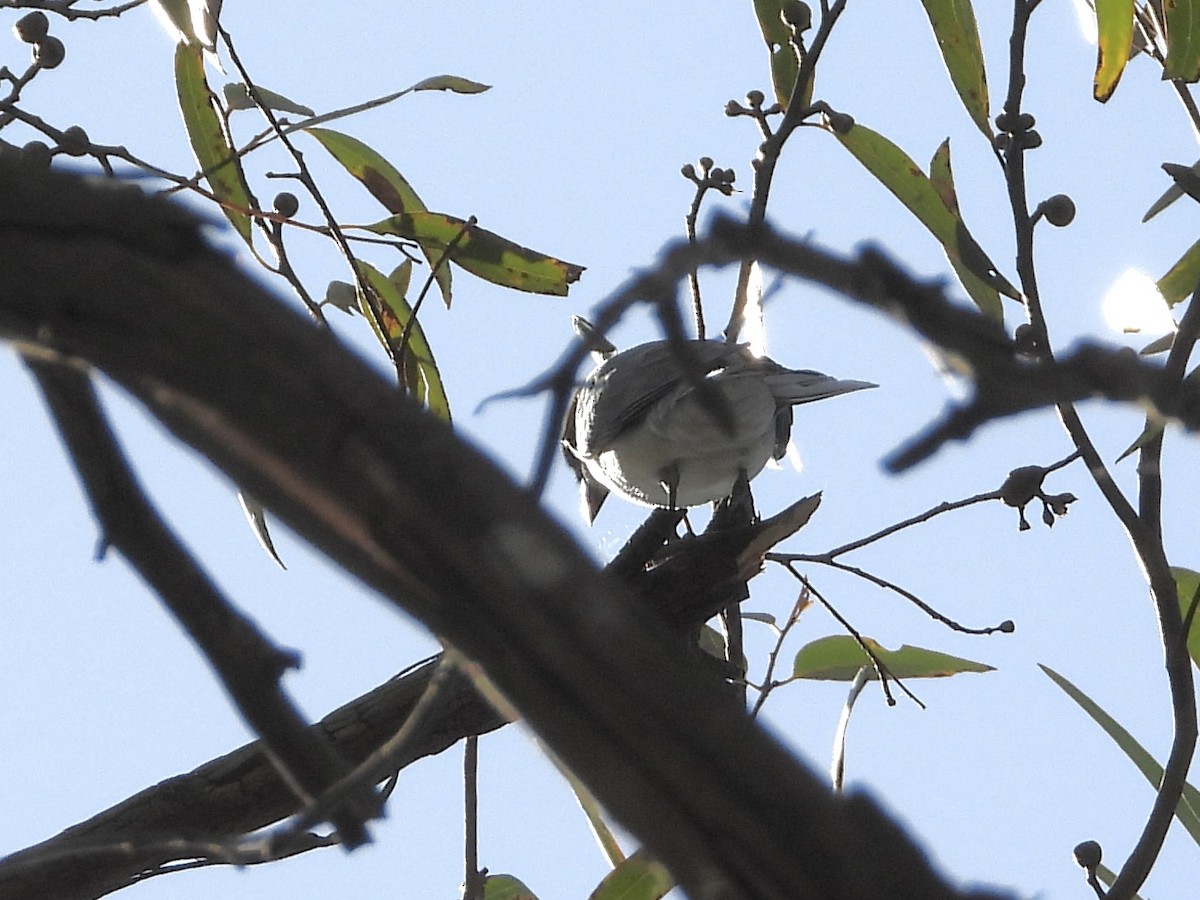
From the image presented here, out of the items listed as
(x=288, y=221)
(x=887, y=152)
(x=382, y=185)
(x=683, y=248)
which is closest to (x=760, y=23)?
(x=887, y=152)

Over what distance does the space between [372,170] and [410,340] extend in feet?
1.13

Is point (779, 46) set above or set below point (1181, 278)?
above

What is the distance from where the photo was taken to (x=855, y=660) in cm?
189

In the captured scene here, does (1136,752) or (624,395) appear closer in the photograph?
(1136,752)

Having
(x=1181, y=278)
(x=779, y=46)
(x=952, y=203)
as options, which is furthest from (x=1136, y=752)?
(x=779, y=46)

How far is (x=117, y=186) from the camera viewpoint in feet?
1.30

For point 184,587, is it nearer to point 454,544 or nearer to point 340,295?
point 454,544

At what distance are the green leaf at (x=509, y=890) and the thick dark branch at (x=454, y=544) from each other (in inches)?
58.5

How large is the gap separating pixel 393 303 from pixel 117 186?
1555 mm

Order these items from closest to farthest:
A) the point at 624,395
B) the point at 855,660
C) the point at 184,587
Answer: the point at 184,587
the point at 855,660
the point at 624,395

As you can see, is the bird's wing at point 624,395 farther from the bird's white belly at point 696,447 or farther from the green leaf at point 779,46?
the green leaf at point 779,46

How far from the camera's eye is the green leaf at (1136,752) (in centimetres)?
160

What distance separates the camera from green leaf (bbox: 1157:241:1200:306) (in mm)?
1644

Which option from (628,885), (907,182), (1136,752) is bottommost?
(1136,752)
